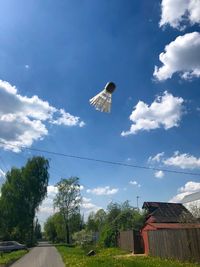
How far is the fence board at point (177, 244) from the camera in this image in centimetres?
1948

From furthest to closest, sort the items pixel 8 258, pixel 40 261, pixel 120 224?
pixel 120 224 < pixel 8 258 < pixel 40 261

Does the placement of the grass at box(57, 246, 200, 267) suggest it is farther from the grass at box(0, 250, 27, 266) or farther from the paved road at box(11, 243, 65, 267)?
the grass at box(0, 250, 27, 266)

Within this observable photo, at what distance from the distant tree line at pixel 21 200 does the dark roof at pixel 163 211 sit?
19.2 meters

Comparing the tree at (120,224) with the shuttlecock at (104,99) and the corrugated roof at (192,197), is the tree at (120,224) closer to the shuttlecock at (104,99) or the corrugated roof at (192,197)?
the corrugated roof at (192,197)

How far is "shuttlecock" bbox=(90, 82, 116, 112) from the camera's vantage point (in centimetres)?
336

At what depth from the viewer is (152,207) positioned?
49312mm

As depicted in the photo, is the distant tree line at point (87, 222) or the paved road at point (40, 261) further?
the distant tree line at point (87, 222)

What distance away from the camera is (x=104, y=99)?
136 inches

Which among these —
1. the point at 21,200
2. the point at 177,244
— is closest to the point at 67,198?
the point at 21,200

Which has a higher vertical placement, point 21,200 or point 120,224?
point 21,200

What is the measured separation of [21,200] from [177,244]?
40859mm

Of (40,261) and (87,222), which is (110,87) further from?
(87,222)

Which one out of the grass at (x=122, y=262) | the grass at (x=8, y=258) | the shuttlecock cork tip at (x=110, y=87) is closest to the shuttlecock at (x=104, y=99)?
the shuttlecock cork tip at (x=110, y=87)

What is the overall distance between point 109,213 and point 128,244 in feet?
71.9
